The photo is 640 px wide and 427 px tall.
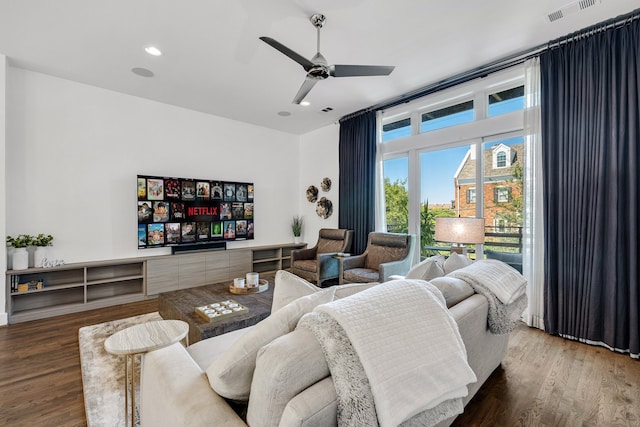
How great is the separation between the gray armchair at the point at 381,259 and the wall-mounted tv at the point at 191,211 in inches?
85.1

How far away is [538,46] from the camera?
9.83ft

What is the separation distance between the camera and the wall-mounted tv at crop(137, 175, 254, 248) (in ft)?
13.6

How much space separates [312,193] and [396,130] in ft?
6.84

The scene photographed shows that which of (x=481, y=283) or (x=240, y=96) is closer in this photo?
(x=481, y=283)

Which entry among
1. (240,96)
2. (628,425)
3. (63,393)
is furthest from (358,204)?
(63,393)

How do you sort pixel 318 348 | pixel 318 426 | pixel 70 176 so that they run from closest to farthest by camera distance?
pixel 318 426 → pixel 318 348 → pixel 70 176

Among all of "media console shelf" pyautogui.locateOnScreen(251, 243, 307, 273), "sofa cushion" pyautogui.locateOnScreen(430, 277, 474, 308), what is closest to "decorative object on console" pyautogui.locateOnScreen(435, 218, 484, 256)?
"sofa cushion" pyautogui.locateOnScreen(430, 277, 474, 308)

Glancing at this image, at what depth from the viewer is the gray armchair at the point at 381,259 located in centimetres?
374

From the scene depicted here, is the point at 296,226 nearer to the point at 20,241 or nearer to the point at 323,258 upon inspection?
the point at 323,258

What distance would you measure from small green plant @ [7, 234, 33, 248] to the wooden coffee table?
1.87 metres

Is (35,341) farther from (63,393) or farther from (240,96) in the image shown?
(240,96)

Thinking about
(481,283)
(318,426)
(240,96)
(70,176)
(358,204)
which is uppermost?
(240,96)

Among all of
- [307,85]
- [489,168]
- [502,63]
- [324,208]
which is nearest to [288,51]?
[307,85]

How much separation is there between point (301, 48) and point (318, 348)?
301cm
